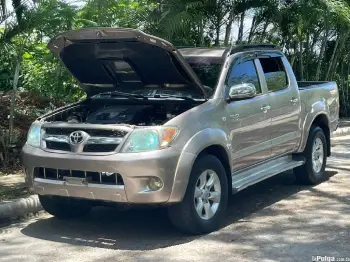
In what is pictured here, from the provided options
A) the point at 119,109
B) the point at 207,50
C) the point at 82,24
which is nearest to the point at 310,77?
the point at 82,24

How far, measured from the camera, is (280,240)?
611 cm

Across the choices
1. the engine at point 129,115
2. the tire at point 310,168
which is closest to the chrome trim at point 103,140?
the engine at point 129,115

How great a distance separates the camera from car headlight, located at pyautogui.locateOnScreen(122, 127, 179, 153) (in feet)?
19.5

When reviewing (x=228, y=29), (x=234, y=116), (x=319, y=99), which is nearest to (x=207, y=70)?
(x=234, y=116)

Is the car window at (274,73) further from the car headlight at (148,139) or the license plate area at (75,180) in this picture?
the license plate area at (75,180)

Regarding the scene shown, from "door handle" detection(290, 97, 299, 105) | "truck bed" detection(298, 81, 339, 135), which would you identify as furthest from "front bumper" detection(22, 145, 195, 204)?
"truck bed" detection(298, 81, 339, 135)

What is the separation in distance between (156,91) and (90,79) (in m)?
0.98

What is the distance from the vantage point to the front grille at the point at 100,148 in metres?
6.03

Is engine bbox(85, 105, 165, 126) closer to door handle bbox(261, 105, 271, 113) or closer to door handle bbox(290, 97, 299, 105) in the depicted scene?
door handle bbox(261, 105, 271, 113)

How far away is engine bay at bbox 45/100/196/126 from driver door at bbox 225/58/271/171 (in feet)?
1.92

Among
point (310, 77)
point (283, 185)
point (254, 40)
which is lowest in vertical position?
point (283, 185)

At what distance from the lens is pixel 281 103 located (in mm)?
7840

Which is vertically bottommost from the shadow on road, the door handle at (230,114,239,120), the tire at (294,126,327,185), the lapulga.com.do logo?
the lapulga.com.do logo

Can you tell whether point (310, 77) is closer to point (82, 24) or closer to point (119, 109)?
point (82, 24)
